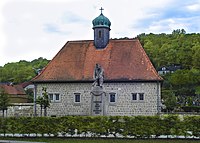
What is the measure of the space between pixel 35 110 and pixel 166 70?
62.8m

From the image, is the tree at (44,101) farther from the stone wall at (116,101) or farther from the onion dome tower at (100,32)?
the onion dome tower at (100,32)

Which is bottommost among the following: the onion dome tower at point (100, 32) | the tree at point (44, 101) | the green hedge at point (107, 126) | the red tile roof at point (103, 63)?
the green hedge at point (107, 126)

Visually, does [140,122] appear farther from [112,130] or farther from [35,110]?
[35,110]

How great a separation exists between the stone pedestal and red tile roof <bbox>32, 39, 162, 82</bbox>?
509 centimetres

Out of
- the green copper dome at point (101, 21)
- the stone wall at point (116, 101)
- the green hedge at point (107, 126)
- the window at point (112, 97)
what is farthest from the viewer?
the green copper dome at point (101, 21)

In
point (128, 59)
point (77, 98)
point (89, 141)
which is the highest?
point (128, 59)

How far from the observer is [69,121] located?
25.4 metres

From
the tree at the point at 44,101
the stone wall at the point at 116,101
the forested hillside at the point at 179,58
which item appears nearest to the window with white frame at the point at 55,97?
the stone wall at the point at 116,101

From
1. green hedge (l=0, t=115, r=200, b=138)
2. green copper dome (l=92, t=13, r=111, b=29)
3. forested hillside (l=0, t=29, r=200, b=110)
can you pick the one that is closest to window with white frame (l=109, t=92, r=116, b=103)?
green copper dome (l=92, t=13, r=111, b=29)

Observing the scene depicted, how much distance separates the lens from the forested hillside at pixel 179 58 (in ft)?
242

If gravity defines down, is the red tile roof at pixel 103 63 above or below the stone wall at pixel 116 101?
above

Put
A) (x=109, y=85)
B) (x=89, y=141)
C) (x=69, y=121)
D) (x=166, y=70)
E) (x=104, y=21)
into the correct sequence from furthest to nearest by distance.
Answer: (x=166, y=70) < (x=104, y=21) < (x=109, y=85) < (x=69, y=121) < (x=89, y=141)

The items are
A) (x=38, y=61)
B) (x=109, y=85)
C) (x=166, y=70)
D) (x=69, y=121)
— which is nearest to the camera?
(x=69, y=121)

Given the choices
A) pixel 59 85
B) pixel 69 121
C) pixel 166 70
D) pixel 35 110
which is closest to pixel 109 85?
pixel 59 85
